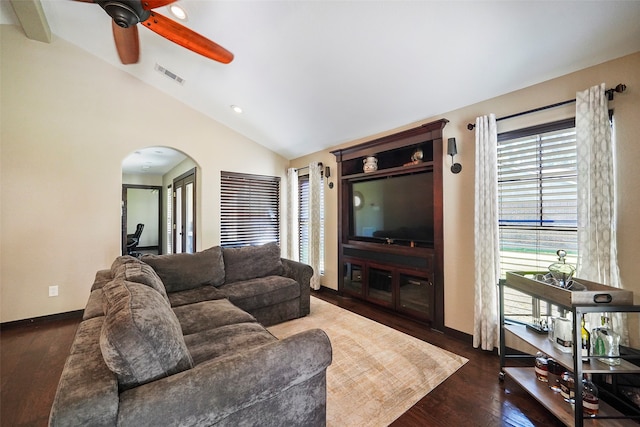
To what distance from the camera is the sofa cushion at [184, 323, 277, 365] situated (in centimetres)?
159

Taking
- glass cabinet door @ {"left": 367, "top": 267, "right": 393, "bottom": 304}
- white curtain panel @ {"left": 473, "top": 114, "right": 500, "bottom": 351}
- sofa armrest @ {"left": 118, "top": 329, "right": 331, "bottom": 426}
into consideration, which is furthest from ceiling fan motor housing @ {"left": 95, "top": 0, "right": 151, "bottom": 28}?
glass cabinet door @ {"left": 367, "top": 267, "right": 393, "bottom": 304}

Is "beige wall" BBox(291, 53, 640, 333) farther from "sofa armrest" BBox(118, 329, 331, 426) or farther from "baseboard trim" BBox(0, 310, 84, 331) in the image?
"baseboard trim" BBox(0, 310, 84, 331)

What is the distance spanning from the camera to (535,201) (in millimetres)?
2293

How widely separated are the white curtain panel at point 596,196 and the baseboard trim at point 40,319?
5.44m

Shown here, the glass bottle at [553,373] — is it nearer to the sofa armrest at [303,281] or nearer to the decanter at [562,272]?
the decanter at [562,272]

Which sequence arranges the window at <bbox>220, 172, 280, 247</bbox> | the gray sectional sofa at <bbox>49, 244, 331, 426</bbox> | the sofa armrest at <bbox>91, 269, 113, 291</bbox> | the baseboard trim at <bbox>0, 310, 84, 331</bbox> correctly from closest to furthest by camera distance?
the gray sectional sofa at <bbox>49, 244, 331, 426</bbox> < the sofa armrest at <bbox>91, 269, 113, 291</bbox> < the baseboard trim at <bbox>0, 310, 84, 331</bbox> < the window at <bbox>220, 172, 280, 247</bbox>

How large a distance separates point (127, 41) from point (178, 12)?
1.78ft

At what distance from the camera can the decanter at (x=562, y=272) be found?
171cm

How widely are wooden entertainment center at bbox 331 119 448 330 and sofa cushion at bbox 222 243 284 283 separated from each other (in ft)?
3.82

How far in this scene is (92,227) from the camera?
11.3 ft

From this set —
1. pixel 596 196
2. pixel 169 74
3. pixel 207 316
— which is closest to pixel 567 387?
pixel 596 196

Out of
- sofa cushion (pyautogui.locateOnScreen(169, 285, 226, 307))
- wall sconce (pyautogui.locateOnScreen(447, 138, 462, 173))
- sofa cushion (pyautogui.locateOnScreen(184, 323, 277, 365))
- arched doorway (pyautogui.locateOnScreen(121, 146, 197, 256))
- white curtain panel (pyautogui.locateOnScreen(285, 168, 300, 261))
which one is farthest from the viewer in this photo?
arched doorway (pyautogui.locateOnScreen(121, 146, 197, 256))

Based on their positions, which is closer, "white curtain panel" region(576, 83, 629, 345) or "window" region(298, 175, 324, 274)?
"white curtain panel" region(576, 83, 629, 345)

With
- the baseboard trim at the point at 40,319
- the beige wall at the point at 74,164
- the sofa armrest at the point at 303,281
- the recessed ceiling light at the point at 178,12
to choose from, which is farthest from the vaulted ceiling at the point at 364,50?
the baseboard trim at the point at 40,319
